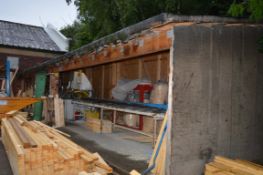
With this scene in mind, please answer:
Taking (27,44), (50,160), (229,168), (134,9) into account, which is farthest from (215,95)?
(27,44)

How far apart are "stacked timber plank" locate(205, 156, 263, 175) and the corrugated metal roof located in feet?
64.0

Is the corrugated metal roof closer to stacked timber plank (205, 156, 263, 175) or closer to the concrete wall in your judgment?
the concrete wall

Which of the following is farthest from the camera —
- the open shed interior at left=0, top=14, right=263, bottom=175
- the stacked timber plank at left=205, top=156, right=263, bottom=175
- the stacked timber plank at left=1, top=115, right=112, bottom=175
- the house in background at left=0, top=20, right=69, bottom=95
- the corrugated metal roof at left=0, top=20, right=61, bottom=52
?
the corrugated metal roof at left=0, top=20, right=61, bottom=52

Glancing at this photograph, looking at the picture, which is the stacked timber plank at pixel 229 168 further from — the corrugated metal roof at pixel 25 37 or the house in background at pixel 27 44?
the corrugated metal roof at pixel 25 37

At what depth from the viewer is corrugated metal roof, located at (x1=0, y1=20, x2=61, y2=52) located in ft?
69.7

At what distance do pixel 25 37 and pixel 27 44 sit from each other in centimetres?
147

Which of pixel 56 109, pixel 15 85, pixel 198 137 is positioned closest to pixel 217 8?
pixel 198 137

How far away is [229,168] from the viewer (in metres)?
4.24

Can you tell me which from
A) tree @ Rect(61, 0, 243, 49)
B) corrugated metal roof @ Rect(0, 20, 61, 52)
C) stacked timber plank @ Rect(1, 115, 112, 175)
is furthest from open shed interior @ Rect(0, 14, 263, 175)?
corrugated metal roof @ Rect(0, 20, 61, 52)

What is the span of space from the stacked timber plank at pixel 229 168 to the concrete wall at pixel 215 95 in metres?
0.23

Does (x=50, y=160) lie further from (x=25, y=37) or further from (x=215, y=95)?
(x=25, y=37)

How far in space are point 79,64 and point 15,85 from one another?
14.9 metres

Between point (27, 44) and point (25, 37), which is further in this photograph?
point (25, 37)

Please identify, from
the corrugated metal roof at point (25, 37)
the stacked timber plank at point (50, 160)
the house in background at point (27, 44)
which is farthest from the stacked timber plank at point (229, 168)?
the corrugated metal roof at point (25, 37)
